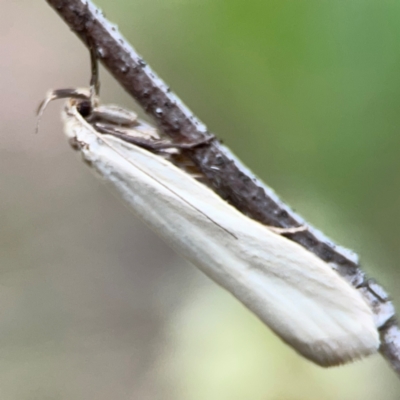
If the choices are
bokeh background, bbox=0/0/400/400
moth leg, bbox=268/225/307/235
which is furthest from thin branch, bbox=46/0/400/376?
bokeh background, bbox=0/0/400/400

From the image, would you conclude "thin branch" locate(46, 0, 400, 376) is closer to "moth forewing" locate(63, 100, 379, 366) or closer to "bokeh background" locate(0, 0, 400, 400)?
"moth forewing" locate(63, 100, 379, 366)

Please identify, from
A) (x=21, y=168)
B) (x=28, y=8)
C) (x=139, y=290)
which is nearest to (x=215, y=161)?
(x=139, y=290)

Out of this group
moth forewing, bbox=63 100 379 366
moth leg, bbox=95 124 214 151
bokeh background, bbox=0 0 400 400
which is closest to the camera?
moth forewing, bbox=63 100 379 366

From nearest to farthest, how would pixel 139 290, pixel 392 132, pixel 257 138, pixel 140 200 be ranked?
pixel 140 200 → pixel 392 132 → pixel 257 138 → pixel 139 290

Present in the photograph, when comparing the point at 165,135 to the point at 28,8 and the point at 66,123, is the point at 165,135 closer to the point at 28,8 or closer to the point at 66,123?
the point at 66,123

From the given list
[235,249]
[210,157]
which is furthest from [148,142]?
[235,249]

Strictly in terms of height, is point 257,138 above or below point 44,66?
below

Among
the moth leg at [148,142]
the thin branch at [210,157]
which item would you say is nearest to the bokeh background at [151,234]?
the thin branch at [210,157]

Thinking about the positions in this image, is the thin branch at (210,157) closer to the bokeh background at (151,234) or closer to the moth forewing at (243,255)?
the moth forewing at (243,255)
